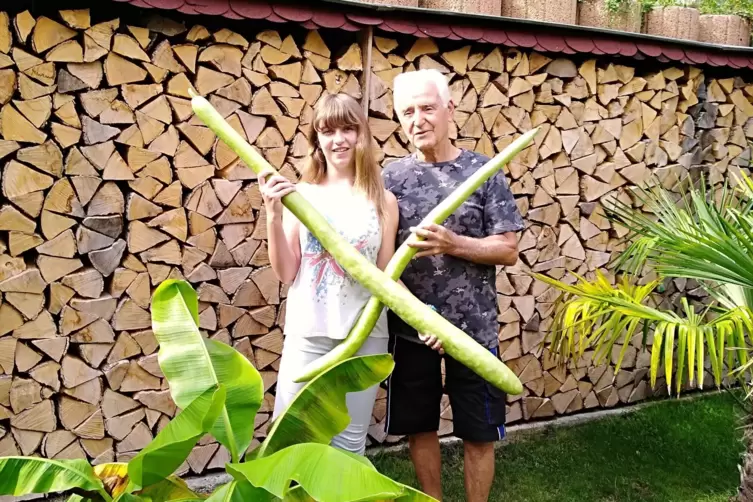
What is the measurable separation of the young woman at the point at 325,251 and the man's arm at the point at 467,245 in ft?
0.58

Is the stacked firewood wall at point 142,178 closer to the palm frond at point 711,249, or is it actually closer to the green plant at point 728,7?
the palm frond at point 711,249

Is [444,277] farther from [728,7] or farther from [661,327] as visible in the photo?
[728,7]

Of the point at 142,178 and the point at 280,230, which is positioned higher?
the point at 142,178

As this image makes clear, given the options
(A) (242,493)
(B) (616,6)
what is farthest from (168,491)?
(B) (616,6)

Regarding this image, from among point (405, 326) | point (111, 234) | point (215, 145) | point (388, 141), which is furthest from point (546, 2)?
point (111, 234)

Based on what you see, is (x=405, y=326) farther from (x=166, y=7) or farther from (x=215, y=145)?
(x=166, y=7)

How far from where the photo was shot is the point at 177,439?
177 centimetres

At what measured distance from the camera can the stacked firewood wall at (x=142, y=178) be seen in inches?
121

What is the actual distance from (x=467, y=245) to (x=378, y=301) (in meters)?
0.45

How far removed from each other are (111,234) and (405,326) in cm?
147

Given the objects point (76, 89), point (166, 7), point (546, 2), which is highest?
point (546, 2)

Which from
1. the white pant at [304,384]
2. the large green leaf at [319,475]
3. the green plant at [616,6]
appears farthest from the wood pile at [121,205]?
the green plant at [616,6]

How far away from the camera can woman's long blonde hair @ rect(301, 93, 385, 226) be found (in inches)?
91.7

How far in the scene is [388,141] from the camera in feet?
12.6
